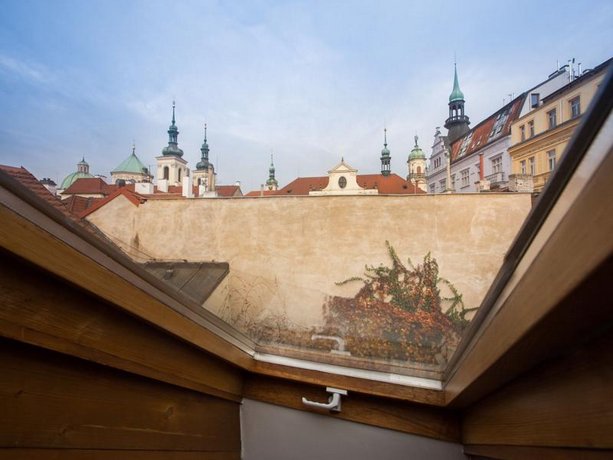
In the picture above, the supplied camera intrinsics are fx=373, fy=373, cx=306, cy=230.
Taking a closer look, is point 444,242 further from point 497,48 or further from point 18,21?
point 18,21

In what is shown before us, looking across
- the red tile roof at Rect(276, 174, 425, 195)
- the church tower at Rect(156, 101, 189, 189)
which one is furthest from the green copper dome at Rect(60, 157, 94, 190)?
the church tower at Rect(156, 101, 189, 189)

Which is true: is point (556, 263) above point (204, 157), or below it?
below

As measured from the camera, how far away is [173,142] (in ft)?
161

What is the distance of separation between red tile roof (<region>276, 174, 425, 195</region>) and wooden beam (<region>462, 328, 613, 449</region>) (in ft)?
91.9

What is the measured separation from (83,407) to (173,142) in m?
52.7

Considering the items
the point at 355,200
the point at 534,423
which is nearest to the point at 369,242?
the point at 355,200

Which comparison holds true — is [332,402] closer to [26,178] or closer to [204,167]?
[26,178]

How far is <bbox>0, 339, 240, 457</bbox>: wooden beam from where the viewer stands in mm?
583

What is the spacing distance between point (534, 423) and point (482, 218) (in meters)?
6.70

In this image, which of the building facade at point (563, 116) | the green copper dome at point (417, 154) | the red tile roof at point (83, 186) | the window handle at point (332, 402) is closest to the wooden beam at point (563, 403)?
the building facade at point (563, 116)

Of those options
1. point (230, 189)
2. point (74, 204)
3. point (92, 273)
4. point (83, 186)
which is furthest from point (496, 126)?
point (230, 189)

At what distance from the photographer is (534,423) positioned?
0.73 metres

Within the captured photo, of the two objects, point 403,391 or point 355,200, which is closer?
point 403,391

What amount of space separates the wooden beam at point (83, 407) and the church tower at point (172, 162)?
47771 mm
